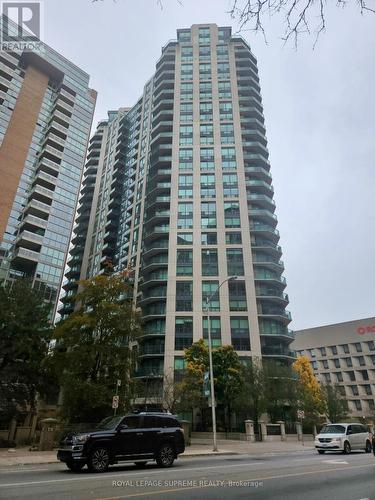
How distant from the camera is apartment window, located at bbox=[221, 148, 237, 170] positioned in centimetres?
6419

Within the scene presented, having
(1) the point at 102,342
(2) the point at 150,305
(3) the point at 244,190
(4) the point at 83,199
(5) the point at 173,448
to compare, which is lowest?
(5) the point at 173,448

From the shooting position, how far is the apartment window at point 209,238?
57334 millimetres

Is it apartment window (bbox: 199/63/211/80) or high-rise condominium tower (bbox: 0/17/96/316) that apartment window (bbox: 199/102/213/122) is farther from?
high-rise condominium tower (bbox: 0/17/96/316)

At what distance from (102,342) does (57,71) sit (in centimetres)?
6918

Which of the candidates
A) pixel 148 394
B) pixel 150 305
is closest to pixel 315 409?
pixel 148 394

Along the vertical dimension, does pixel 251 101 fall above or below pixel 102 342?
above

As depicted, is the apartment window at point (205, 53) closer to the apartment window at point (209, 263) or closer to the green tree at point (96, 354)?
the apartment window at point (209, 263)

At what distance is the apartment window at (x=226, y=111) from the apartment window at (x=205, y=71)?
→ 27.3 ft

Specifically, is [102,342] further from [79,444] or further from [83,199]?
[83,199]

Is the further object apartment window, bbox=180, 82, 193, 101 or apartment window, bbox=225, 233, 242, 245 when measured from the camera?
apartment window, bbox=180, 82, 193, 101

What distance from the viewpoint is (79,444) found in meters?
11.3

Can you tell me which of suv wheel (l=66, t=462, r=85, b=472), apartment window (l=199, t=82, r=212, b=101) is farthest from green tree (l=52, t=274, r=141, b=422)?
apartment window (l=199, t=82, r=212, b=101)

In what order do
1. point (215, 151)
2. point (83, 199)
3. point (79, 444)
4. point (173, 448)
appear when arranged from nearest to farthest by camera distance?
point (79, 444), point (173, 448), point (215, 151), point (83, 199)

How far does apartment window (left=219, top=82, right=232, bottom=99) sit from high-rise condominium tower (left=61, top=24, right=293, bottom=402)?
0.68 ft
